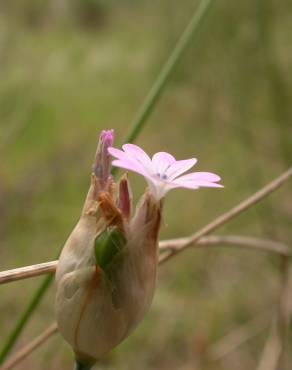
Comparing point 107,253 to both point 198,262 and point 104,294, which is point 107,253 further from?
point 198,262

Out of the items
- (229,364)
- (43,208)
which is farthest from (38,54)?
(229,364)

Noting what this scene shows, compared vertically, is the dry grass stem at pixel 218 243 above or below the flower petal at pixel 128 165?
below

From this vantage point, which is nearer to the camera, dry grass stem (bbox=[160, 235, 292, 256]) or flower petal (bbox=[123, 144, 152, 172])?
flower petal (bbox=[123, 144, 152, 172])

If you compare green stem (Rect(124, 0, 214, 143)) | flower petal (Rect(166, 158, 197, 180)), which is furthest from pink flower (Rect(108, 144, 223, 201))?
green stem (Rect(124, 0, 214, 143))

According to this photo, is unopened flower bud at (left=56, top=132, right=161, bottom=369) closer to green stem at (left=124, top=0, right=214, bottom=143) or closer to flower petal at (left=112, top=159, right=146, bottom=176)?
flower petal at (left=112, top=159, right=146, bottom=176)

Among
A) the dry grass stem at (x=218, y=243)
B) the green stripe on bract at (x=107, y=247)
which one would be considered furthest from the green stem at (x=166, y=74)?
the green stripe on bract at (x=107, y=247)

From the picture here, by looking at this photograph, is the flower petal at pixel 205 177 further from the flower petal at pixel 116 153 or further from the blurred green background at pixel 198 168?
the blurred green background at pixel 198 168
